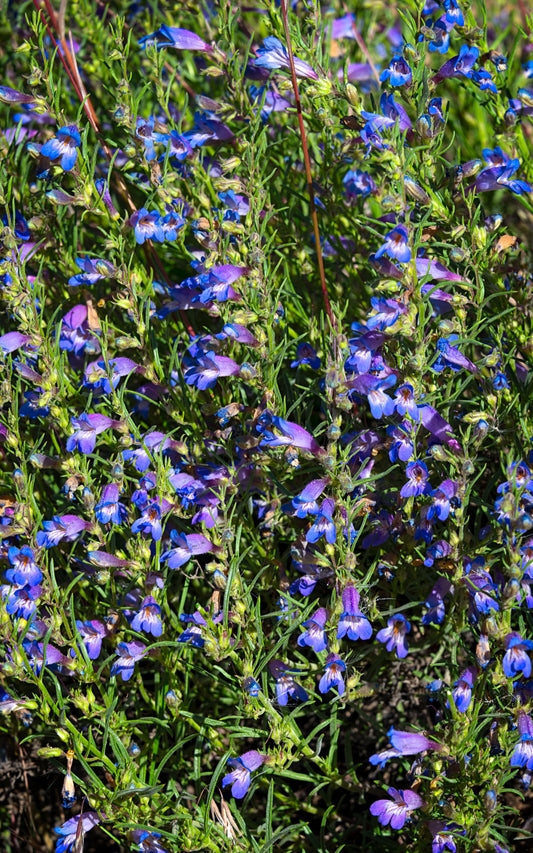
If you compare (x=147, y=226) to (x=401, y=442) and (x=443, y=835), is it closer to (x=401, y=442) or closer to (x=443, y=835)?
(x=401, y=442)

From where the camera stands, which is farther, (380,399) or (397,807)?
(397,807)

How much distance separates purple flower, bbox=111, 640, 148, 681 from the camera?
7.62 feet

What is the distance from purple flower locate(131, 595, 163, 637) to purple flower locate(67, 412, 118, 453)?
498mm

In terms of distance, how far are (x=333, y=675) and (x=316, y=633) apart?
0.14m

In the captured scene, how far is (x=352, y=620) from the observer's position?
2.12 m

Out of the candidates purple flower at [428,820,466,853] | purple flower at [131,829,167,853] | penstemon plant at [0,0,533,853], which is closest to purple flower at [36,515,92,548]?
penstemon plant at [0,0,533,853]

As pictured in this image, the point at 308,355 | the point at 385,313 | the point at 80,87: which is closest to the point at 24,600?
the point at 308,355

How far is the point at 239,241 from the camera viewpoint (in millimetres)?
2369

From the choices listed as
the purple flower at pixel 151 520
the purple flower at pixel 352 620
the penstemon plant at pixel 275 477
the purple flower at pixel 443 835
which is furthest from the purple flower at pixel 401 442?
the purple flower at pixel 443 835

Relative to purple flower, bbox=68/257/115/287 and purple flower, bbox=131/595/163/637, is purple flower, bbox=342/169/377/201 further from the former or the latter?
purple flower, bbox=131/595/163/637

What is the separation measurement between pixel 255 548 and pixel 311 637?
1.83ft

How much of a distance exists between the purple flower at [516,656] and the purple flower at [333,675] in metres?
0.45

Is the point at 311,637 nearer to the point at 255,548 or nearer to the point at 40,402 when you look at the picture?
the point at 255,548

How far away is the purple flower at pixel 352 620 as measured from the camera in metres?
2.09
